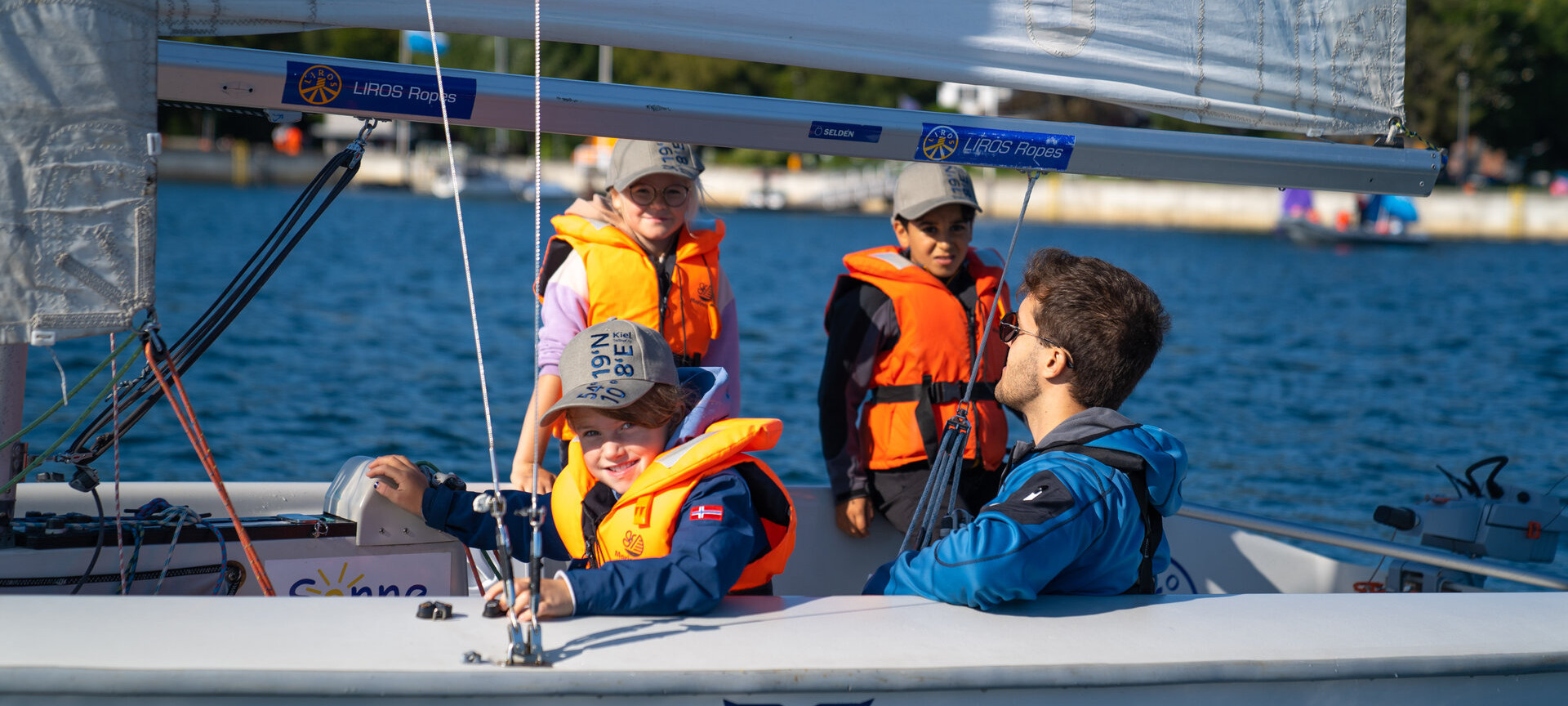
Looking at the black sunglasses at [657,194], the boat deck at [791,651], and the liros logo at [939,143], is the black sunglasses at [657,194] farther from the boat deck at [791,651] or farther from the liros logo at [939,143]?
the boat deck at [791,651]

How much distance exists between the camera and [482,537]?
8.55 feet

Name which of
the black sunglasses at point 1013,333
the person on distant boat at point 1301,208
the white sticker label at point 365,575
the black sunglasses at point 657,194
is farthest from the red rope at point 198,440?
the person on distant boat at point 1301,208

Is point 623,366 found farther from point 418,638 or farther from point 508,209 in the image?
point 508,209

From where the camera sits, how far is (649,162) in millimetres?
3041

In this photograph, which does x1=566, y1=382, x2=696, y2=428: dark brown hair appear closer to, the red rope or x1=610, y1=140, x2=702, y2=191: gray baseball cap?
the red rope

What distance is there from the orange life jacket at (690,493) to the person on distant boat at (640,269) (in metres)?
0.78

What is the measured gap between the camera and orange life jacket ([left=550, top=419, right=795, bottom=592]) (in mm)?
2141

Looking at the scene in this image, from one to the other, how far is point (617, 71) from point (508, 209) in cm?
949

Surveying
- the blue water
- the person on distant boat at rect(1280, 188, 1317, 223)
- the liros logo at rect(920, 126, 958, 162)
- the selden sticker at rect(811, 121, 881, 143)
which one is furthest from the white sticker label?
the person on distant boat at rect(1280, 188, 1317, 223)

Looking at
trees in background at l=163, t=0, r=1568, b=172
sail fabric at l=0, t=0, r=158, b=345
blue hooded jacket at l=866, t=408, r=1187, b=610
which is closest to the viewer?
sail fabric at l=0, t=0, r=158, b=345

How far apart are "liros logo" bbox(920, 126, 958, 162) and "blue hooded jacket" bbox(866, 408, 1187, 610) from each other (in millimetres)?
779

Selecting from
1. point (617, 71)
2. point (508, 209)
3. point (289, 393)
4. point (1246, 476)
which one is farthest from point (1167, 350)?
point (617, 71)

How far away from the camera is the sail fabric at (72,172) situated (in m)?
1.97

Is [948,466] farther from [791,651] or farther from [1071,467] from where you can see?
[791,651]
